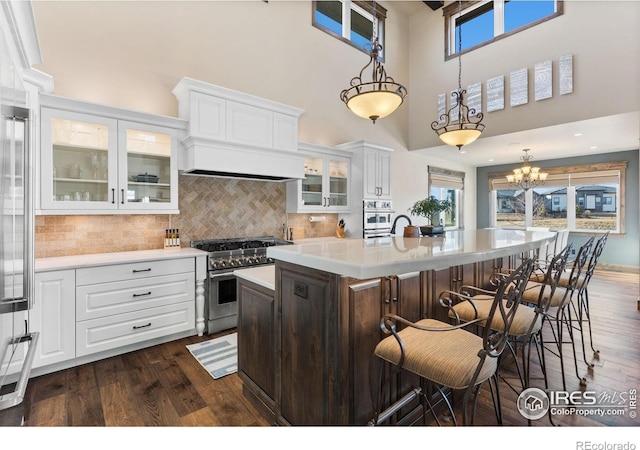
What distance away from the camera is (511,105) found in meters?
5.18

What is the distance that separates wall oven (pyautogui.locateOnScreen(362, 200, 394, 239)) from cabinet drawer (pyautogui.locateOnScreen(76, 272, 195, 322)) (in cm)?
278

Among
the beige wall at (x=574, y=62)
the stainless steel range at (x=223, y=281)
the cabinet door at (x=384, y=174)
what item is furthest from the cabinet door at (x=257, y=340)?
the beige wall at (x=574, y=62)

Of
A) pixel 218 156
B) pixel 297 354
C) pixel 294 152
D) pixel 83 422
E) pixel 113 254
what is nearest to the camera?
pixel 297 354

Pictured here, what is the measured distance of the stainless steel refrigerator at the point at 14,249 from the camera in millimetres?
1064

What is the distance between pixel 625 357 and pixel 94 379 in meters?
4.38

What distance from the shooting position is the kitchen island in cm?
137

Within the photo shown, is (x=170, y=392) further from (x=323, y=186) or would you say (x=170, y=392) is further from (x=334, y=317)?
(x=323, y=186)

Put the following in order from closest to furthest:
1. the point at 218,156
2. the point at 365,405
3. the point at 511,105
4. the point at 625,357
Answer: the point at 365,405 < the point at 625,357 < the point at 218,156 < the point at 511,105

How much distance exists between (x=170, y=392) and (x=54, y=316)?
3.74 ft

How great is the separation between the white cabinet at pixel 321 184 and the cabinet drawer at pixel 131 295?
189cm

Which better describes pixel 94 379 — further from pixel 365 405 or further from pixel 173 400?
pixel 365 405

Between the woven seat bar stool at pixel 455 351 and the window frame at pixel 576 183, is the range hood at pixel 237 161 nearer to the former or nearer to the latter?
the woven seat bar stool at pixel 455 351

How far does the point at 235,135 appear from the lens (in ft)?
11.6
